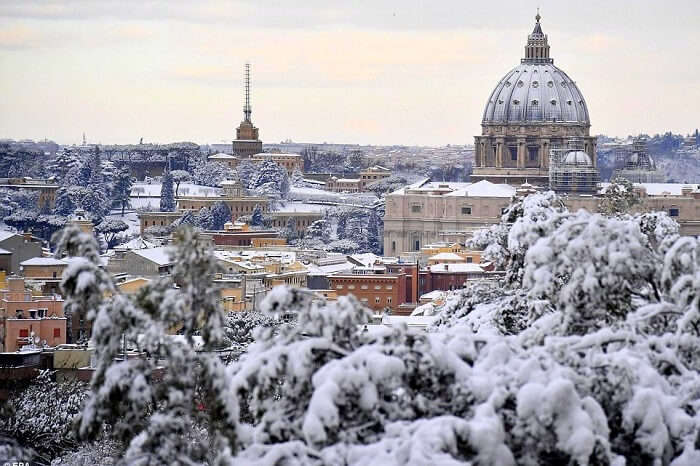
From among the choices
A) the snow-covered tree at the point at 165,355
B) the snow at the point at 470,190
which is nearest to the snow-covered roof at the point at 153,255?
the snow at the point at 470,190

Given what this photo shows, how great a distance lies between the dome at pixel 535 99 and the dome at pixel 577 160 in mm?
9970

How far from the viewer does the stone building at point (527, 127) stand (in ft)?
344

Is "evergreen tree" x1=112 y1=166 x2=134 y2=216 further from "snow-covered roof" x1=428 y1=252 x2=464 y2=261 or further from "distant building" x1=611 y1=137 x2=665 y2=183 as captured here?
"snow-covered roof" x1=428 y1=252 x2=464 y2=261

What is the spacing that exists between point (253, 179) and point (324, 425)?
11060cm

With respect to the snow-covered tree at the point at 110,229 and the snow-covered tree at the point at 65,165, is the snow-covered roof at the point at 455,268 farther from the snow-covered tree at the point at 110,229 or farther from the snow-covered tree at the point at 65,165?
the snow-covered tree at the point at 65,165

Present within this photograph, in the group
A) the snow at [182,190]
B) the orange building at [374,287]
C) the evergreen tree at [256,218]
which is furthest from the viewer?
the snow at [182,190]

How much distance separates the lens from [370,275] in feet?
201

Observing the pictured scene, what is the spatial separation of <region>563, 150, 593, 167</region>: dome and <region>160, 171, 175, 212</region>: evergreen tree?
22.4 metres

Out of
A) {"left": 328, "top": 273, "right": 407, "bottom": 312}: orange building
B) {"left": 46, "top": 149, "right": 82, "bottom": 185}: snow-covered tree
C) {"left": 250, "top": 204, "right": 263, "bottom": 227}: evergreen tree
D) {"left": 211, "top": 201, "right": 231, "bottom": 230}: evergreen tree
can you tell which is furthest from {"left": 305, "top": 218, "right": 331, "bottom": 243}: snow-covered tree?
{"left": 328, "top": 273, "right": 407, "bottom": 312}: orange building

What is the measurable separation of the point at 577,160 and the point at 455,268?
30.4m

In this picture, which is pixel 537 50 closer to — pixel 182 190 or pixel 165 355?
pixel 182 190

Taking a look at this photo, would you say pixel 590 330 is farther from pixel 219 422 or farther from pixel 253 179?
pixel 253 179

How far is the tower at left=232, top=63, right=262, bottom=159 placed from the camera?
151 m

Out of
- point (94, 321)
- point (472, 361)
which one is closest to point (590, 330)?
point (472, 361)
